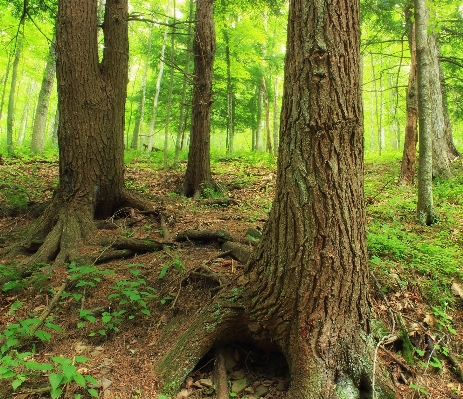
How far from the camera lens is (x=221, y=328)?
2.99 meters

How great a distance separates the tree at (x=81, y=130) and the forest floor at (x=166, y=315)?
426 millimetres

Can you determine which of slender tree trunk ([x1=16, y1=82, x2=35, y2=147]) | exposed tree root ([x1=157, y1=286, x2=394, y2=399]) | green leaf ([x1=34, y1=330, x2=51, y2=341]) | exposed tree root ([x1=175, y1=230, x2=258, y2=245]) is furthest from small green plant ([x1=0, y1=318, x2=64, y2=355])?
slender tree trunk ([x1=16, y1=82, x2=35, y2=147])

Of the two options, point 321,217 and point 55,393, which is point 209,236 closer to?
point 321,217

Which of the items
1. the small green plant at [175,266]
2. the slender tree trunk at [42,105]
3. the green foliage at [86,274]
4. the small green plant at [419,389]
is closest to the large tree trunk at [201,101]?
the small green plant at [175,266]

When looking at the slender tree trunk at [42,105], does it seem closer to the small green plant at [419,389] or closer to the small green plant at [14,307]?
the small green plant at [14,307]

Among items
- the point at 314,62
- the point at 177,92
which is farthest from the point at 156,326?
the point at 177,92

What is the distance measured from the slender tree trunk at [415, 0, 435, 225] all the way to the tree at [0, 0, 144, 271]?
5387 millimetres

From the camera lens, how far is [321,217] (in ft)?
8.23

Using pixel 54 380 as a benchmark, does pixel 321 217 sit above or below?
above

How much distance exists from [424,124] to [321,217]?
5.02 metres

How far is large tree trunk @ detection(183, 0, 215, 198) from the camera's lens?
7.77 metres

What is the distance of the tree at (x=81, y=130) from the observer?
512cm

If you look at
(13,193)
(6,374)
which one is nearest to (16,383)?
(6,374)

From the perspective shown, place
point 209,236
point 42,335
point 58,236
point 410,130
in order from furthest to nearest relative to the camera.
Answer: point 410,130
point 209,236
point 58,236
point 42,335
